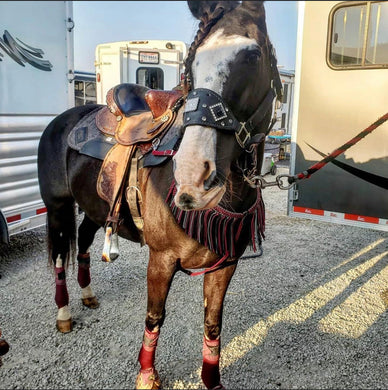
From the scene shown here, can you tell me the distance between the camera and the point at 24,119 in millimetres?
3805

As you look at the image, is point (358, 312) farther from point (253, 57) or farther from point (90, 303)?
point (253, 57)

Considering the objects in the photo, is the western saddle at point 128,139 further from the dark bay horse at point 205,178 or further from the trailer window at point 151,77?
the trailer window at point 151,77

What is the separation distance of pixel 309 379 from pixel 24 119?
12.1ft

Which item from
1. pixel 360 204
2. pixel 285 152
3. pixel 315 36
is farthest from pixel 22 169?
pixel 285 152

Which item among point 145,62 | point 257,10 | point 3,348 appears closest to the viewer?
point 257,10

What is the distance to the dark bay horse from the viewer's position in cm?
135

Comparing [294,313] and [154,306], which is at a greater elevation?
[154,306]

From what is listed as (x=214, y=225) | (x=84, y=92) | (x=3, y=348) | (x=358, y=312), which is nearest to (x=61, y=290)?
(x=3, y=348)

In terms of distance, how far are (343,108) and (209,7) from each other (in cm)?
244

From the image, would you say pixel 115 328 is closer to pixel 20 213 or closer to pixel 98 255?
pixel 98 255

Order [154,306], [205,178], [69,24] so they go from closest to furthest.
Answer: [205,178], [154,306], [69,24]

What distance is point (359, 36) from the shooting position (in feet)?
10.8

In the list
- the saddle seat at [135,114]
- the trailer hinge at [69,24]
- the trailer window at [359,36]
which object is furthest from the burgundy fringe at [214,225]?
the trailer hinge at [69,24]

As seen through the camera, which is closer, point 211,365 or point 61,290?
point 211,365
